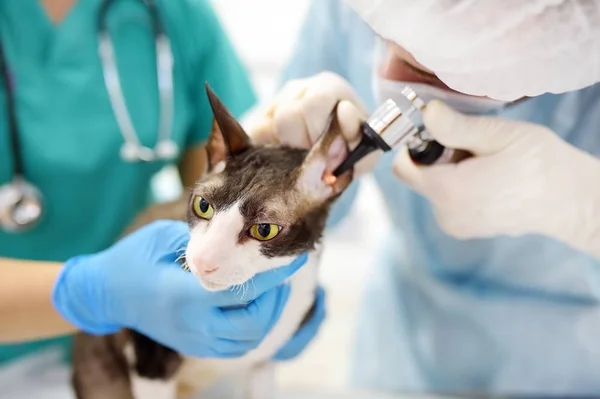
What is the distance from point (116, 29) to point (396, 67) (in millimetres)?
466

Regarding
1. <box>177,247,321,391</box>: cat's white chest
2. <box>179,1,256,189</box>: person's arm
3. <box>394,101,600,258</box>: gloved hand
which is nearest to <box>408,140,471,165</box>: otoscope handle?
<box>394,101,600,258</box>: gloved hand

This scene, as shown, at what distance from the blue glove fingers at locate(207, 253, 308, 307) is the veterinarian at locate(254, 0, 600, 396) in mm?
148

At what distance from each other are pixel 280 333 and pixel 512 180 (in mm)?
311

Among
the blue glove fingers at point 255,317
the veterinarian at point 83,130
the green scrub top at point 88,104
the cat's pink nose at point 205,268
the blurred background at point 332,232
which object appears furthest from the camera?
the blurred background at point 332,232

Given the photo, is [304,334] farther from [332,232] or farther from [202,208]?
[332,232]

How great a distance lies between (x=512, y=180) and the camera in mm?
607

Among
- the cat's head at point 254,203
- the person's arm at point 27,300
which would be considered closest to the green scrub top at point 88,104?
the person's arm at point 27,300

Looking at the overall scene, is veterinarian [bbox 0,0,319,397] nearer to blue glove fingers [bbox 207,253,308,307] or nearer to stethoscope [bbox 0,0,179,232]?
stethoscope [bbox 0,0,179,232]

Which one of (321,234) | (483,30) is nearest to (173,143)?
(321,234)

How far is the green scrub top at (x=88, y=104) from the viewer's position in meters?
0.77

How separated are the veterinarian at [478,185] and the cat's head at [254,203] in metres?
0.07

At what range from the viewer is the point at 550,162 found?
23.4 inches

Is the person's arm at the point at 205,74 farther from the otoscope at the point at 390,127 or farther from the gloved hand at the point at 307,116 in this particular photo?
the otoscope at the point at 390,127

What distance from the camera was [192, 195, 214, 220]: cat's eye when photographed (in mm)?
480
